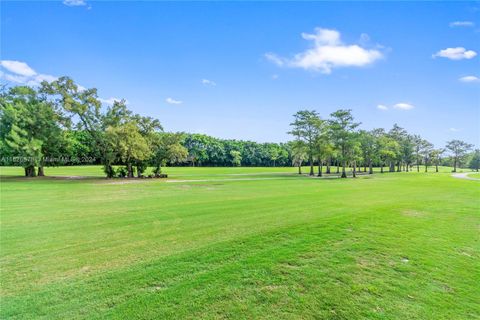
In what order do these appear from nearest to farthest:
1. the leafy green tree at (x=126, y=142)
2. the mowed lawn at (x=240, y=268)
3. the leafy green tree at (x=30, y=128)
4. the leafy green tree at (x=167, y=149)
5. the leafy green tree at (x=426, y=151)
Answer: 1. the mowed lawn at (x=240, y=268)
2. the leafy green tree at (x=30, y=128)
3. the leafy green tree at (x=126, y=142)
4. the leafy green tree at (x=167, y=149)
5. the leafy green tree at (x=426, y=151)

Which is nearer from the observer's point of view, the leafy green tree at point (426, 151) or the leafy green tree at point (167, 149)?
the leafy green tree at point (167, 149)

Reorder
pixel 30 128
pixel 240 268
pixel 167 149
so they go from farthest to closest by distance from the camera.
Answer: pixel 167 149
pixel 30 128
pixel 240 268

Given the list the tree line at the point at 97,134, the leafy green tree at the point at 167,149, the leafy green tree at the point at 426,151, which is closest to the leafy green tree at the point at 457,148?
the leafy green tree at the point at 426,151

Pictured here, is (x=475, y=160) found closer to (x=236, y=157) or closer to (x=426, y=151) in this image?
(x=426, y=151)

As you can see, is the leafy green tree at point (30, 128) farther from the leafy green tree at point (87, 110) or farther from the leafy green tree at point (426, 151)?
the leafy green tree at point (426, 151)

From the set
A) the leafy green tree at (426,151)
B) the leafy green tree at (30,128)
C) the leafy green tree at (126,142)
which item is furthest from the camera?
the leafy green tree at (426,151)

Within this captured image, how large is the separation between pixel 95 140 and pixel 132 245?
3149cm

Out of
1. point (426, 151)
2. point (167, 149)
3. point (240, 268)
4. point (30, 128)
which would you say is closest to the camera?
point (240, 268)

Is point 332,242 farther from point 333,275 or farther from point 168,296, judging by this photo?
point 168,296

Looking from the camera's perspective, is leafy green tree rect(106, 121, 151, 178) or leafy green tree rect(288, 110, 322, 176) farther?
leafy green tree rect(288, 110, 322, 176)

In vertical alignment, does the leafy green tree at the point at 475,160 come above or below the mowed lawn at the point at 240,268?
above

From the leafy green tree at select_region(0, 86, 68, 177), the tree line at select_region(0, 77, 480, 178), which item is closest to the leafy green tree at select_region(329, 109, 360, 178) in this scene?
the tree line at select_region(0, 77, 480, 178)

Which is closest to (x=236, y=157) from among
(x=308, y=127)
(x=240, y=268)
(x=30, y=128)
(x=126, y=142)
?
(x=308, y=127)

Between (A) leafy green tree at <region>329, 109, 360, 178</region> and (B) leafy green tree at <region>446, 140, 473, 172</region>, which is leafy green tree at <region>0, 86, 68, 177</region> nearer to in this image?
(A) leafy green tree at <region>329, 109, 360, 178</region>
